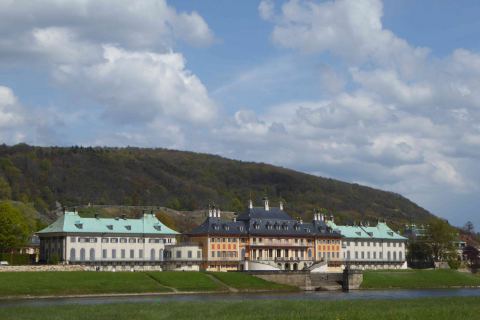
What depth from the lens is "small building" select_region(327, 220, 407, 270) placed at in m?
136

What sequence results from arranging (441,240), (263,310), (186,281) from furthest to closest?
(441,240)
(186,281)
(263,310)

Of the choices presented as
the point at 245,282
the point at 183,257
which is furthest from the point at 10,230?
the point at 245,282

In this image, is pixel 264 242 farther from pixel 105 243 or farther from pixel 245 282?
pixel 105 243

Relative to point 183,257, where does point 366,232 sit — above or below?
above

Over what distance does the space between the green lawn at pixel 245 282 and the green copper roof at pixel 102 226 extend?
16.7m

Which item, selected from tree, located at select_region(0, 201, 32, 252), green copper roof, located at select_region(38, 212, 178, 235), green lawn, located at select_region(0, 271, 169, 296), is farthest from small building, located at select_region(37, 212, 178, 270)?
green lawn, located at select_region(0, 271, 169, 296)

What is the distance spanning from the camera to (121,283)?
9006 centimetres

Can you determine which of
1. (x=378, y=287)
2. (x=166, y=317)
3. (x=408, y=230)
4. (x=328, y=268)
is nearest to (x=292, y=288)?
(x=378, y=287)

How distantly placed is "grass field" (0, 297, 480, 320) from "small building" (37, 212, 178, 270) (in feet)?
145

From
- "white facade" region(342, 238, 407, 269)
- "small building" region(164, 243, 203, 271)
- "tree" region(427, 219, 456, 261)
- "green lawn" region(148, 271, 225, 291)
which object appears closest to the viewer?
"green lawn" region(148, 271, 225, 291)

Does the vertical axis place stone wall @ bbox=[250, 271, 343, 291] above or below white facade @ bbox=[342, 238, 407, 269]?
below

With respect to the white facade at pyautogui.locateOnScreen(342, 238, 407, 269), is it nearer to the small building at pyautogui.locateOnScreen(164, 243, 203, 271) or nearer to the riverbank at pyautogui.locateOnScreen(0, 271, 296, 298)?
the small building at pyautogui.locateOnScreen(164, 243, 203, 271)

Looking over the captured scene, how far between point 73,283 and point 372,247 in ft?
217

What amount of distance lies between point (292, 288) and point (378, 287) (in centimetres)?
1280
